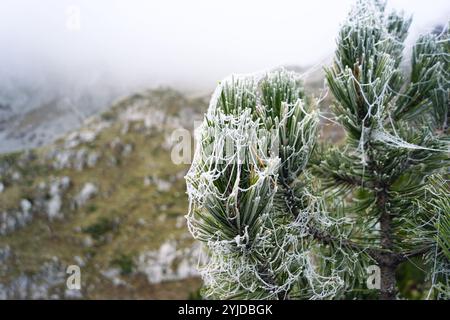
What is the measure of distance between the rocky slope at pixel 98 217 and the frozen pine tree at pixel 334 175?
62.3 meters

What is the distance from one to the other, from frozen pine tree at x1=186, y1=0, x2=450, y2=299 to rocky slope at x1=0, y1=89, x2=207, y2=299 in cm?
6233

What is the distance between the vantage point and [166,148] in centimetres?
11100

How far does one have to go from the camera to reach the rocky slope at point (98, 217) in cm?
7144

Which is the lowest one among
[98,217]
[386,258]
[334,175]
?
[98,217]

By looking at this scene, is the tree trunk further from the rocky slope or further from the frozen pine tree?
the rocky slope

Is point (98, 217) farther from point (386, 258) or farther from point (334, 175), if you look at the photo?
point (386, 258)

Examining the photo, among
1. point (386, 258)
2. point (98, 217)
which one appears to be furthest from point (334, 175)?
point (98, 217)

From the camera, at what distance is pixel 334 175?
11.1 feet

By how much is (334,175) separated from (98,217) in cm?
8978

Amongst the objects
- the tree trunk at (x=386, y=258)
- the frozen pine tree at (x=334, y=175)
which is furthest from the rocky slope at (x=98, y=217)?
the frozen pine tree at (x=334, y=175)

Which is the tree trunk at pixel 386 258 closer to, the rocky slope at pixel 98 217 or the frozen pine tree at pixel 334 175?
the frozen pine tree at pixel 334 175
